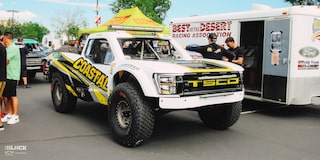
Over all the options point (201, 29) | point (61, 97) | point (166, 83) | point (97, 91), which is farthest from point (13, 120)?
point (201, 29)

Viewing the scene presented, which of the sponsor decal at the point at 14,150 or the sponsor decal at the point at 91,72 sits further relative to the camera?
the sponsor decal at the point at 91,72

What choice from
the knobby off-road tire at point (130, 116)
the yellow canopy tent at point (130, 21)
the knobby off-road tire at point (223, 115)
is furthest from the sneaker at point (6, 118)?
the yellow canopy tent at point (130, 21)

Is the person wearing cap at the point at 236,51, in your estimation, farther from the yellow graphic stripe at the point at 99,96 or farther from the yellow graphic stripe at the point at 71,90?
the yellow graphic stripe at the point at 71,90

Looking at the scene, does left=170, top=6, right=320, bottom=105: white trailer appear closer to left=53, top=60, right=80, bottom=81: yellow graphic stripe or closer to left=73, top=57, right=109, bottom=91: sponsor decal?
left=73, top=57, right=109, bottom=91: sponsor decal

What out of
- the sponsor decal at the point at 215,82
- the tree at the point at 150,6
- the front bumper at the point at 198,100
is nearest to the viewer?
the front bumper at the point at 198,100

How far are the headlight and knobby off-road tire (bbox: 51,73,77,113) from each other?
3.25 metres

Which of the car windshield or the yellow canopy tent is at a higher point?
the yellow canopy tent

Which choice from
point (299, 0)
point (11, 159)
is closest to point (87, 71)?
point (11, 159)

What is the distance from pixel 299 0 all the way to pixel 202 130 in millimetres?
13777

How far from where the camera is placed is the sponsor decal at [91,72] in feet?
20.9

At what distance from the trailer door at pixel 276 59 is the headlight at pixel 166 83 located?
3675mm

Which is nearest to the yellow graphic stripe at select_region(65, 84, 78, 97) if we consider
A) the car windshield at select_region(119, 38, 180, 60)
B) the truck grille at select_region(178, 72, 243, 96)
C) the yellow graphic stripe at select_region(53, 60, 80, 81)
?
the yellow graphic stripe at select_region(53, 60, 80, 81)

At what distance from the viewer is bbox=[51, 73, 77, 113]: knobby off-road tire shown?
7.68 metres

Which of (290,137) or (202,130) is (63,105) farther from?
(290,137)
